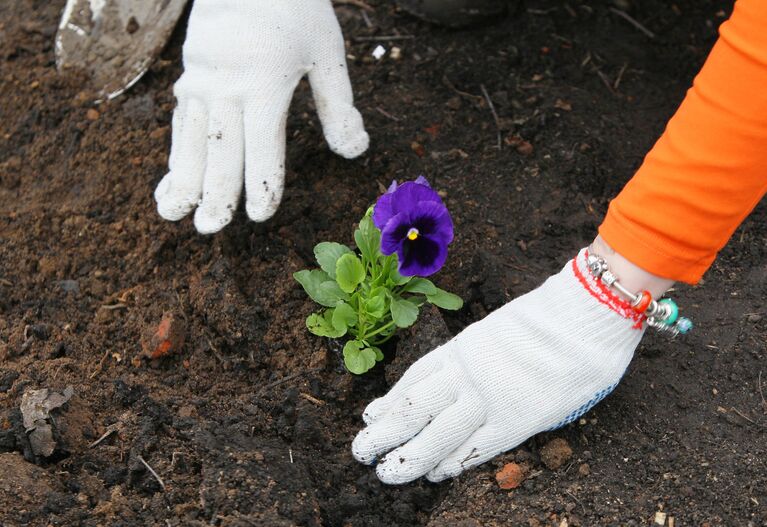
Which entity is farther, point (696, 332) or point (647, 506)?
point (696, 332)

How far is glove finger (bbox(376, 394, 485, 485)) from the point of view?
1917 mm

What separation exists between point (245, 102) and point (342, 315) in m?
0.66

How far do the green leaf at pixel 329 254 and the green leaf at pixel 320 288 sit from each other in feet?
0.11

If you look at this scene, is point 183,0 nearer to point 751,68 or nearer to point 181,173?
point 181,173

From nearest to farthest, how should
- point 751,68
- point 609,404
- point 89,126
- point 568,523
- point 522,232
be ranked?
point 751,68 < point 568,523 < point 609,404 < point 522,232 < point 89,126

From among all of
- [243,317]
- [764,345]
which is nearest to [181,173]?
[243,317]

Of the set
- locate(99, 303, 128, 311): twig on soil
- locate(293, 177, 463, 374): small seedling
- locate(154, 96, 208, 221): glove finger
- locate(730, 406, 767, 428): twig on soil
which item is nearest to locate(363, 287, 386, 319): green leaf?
Result: locate(293, 177, 463, 374): small seedling

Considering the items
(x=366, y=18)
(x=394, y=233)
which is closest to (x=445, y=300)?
(x=394, y=233)

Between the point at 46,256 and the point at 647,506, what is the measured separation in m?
1.88

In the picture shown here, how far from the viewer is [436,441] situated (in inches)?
75.7

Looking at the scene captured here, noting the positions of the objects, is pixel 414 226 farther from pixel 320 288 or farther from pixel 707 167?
pixel 707 167

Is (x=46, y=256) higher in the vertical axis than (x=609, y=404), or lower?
lower

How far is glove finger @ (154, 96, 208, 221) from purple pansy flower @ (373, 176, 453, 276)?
646 millimetres

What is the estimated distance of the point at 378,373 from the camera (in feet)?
7.45
